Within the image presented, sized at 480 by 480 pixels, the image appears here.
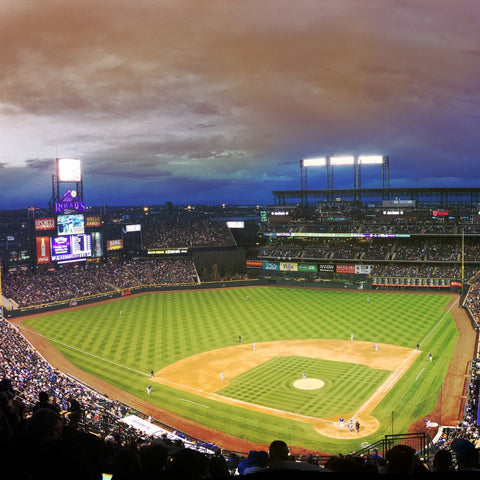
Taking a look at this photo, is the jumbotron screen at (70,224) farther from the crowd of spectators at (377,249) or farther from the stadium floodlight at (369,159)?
the stadium floodlight at (369,159)

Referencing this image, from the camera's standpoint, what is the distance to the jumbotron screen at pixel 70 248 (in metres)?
55.8

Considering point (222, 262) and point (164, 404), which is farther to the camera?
point (222, 262)

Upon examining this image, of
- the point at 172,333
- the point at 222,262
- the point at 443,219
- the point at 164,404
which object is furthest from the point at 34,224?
the point at 443,219

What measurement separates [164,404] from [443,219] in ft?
181

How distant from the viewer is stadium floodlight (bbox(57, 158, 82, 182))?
187ft

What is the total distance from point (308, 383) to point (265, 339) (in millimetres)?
10940

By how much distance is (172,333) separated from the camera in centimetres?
4256

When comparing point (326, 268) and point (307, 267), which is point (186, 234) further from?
point (326, 268)

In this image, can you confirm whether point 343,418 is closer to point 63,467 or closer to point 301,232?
point 63,467

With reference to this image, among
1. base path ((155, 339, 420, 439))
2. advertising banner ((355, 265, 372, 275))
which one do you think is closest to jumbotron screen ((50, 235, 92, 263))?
base path ((155, 339, 420, 439))

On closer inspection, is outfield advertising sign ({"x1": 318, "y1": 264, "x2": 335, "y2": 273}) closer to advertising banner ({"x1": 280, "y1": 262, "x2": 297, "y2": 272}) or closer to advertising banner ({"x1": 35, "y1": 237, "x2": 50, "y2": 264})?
advertising banner ({"x1": 280, "y1": 262, "x2": 297, "y2": 272})

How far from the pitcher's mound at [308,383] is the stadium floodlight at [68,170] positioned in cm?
3994

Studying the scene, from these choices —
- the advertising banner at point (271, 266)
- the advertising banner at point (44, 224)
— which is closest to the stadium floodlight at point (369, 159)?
the advertising banner at point (271, 266)

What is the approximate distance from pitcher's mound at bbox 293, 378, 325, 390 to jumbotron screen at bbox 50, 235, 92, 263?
36413 millimetres
